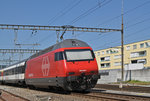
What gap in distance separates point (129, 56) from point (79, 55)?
5471 cm

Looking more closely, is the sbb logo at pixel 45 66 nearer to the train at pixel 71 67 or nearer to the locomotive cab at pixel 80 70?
the train at pixel 71 67

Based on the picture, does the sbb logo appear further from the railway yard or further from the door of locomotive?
the door of locomotive

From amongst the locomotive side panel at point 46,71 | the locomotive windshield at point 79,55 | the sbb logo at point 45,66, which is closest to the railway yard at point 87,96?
the locomotive side panel at point 46,71

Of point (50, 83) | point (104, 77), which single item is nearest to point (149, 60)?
point (104, 77)

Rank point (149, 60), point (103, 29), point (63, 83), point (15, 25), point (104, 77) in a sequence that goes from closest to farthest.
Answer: point (63, 83) → point (15, 25) → point (103, 29) → point (104, 77) → point (149, 60)

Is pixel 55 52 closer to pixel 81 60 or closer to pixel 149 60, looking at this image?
pixel 81 60

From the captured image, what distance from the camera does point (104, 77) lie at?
40781mm

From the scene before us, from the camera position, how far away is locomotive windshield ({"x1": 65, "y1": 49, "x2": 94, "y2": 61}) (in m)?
16.5

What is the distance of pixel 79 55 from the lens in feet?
55.0

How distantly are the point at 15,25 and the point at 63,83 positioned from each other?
1513cm

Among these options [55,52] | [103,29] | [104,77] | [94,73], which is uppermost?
[103,29]

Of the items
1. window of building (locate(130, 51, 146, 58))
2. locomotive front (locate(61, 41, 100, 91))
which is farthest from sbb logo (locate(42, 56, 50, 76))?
window of building (locate(130, 51, 146, 58))

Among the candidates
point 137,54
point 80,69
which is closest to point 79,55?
point 80,69

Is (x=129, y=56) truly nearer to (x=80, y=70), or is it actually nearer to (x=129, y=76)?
(x=129, y=76)
